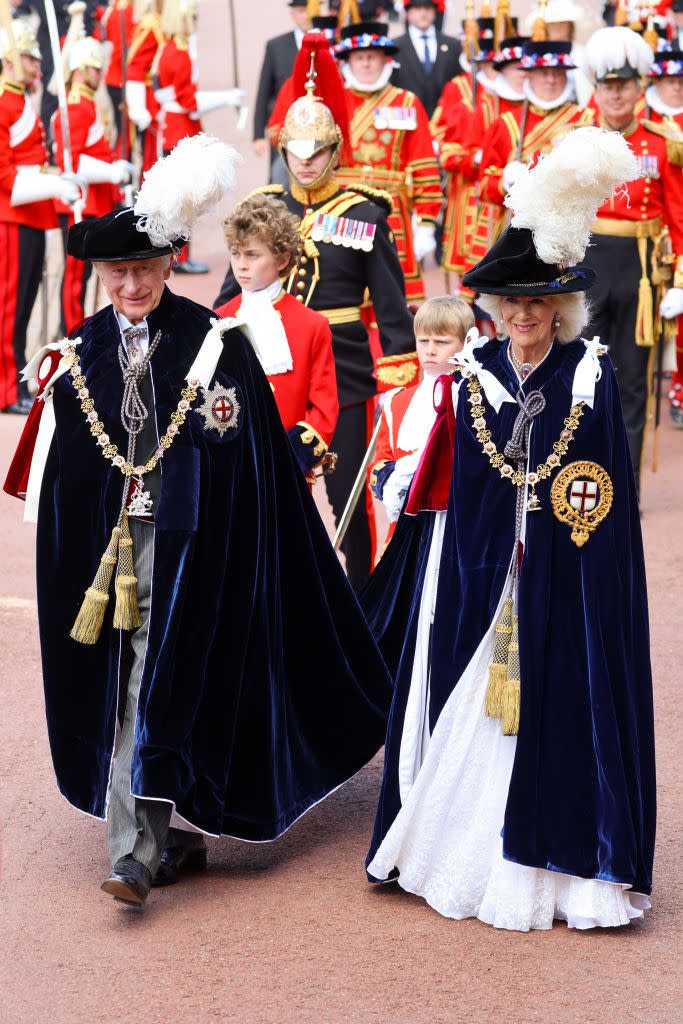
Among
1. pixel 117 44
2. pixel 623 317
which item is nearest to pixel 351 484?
pixel 623 317

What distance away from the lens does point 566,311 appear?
4.50 meters

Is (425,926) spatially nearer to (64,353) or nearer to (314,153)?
(64,353)

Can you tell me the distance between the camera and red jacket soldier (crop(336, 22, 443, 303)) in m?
9.80

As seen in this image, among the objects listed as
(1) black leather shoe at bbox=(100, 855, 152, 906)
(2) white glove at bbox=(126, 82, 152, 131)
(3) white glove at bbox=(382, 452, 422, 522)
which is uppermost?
(2) white glove at bbox=(126, 82, 152, 131)

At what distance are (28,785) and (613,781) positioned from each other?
2.04 metres

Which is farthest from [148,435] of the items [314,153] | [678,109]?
[678,109]

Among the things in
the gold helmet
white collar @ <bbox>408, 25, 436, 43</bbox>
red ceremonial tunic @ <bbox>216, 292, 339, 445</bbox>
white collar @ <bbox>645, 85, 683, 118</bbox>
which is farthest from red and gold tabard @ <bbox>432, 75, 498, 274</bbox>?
red ceremonial tunic @ <bbox>216, 292, 339, 445</bbox>

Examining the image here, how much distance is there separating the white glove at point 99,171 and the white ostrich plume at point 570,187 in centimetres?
770

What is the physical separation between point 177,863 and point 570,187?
81.0 inches

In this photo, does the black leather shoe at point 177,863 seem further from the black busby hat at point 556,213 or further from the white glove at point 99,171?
the white glove at point 99,171

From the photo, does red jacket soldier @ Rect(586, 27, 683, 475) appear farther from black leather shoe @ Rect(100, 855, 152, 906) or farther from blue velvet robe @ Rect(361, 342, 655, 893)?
black leather shoe @ Rect(100, 855, 152, 906)

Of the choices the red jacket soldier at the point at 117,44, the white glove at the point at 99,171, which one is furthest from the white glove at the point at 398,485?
the red jacket soldier at the point at 117,44

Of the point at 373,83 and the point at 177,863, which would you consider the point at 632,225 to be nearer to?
the point at 373,83

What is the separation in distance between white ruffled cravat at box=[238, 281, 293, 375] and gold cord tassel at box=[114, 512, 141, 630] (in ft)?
4.15
